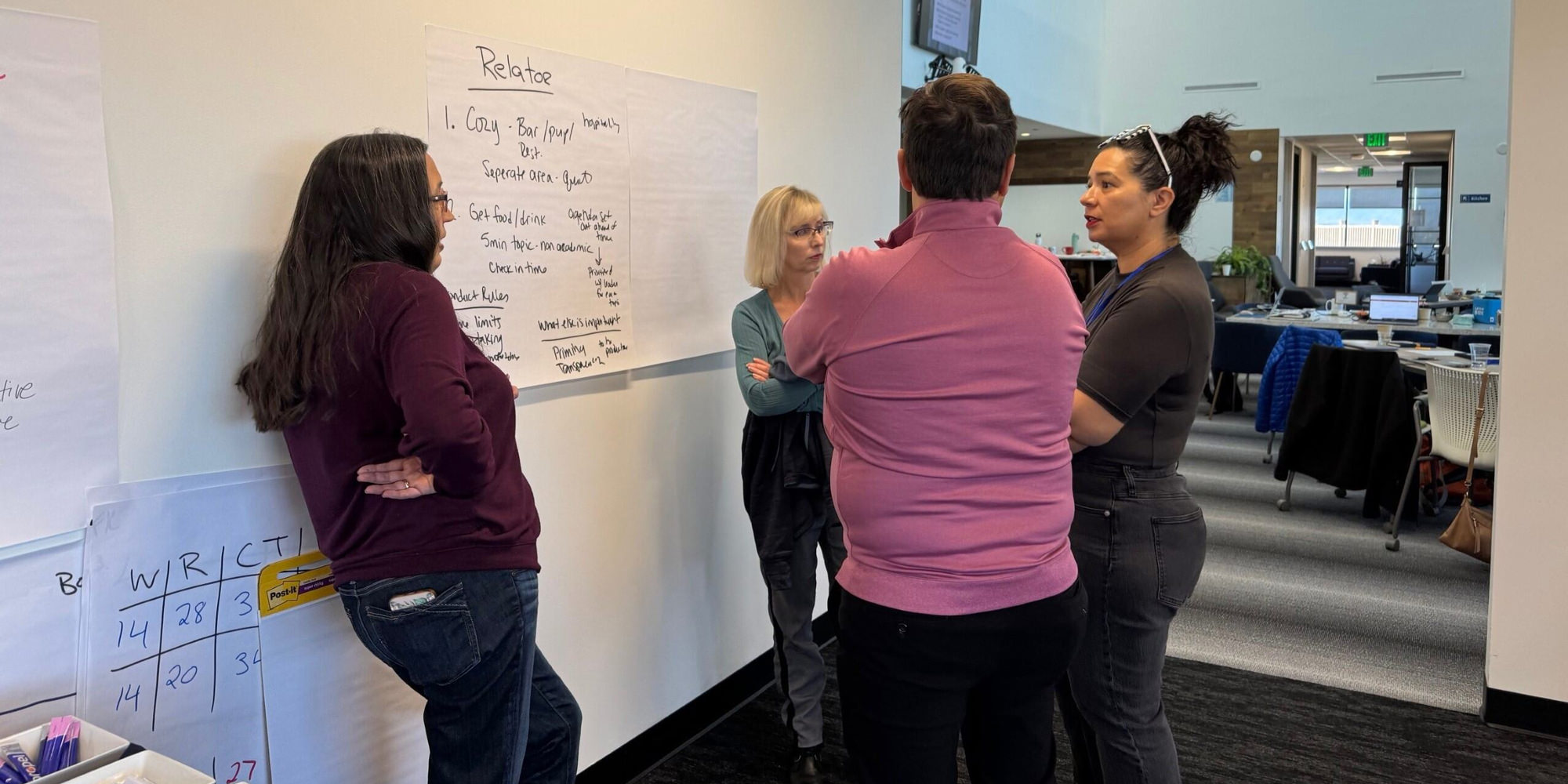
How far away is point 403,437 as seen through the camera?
154 cm

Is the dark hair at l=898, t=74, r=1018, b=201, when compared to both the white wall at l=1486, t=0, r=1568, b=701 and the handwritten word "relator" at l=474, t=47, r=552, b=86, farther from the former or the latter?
the white wall at l=1486, t=0, r=1568, b=701

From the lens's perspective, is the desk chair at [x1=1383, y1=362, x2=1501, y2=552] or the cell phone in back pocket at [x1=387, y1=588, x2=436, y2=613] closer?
the cell phone in back pocket at [x1=387, y1=588, x2=436, y2=613]

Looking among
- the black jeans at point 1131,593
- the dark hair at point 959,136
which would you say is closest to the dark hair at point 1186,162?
the black jeans at point 1131,593

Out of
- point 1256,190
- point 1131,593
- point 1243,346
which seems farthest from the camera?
point 1256,190

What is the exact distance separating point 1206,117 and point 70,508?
6.48 feet

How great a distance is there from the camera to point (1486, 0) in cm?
1084

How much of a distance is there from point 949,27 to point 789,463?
716 centimetres

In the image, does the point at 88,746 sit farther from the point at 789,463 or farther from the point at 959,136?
the point at 789,463

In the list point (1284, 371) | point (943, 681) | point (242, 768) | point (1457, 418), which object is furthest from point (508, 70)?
point (1284, 371)

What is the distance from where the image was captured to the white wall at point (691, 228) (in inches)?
61.7

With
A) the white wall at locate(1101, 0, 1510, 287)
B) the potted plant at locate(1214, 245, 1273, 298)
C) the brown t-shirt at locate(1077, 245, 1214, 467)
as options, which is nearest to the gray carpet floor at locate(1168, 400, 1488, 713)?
the brown t-shirt at locate(1077, 245, 1214, 467)

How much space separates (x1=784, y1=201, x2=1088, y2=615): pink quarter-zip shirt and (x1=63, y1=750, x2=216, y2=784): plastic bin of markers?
2.89 feet

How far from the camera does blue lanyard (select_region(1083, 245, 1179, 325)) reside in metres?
1.86

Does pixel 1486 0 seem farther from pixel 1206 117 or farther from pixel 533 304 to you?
pixel 533 304
